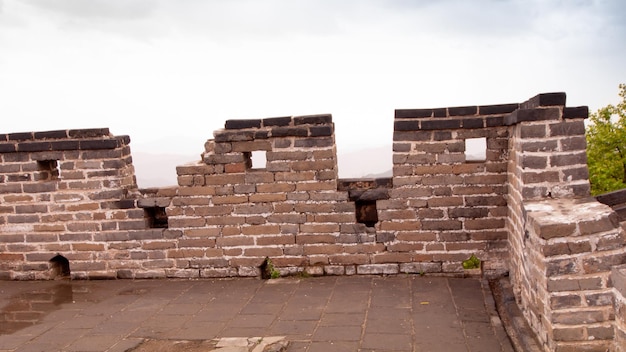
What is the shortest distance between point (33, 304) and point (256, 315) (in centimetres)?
247

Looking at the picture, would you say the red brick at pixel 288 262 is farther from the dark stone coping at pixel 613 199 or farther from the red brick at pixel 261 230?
the dark stone coping at pixel 613 199

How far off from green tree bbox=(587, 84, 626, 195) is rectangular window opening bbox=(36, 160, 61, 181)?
1421 centimetres

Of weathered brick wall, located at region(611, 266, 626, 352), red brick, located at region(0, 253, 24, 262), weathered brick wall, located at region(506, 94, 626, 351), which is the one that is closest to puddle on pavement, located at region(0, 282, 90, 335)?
red brick, located at region(0, 253, 24, 262)

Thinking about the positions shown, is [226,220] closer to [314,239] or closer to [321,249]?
[314,239]

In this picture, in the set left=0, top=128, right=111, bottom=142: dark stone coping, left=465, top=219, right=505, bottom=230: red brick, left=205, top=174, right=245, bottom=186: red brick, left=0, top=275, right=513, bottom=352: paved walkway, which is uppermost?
left=0, top=128, right=111, bottom=142: dark stone coping

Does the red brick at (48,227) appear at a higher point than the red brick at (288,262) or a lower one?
higher

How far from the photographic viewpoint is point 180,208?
553 cm

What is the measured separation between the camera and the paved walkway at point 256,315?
12.6 feet

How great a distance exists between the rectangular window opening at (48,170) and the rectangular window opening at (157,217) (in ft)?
3.80

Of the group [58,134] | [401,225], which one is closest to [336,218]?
[401,225]

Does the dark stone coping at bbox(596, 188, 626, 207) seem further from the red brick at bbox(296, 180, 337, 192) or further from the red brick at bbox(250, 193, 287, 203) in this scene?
the red brick at bbox(250, 193, 287, 203)

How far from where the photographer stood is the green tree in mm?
14469

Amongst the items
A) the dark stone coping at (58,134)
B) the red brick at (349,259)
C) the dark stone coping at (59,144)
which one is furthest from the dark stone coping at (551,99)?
the dark stone coping at (58,134)

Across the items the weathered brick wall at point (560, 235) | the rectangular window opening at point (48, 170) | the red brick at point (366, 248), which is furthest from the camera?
the rectangular window opening at point (48, 170)
